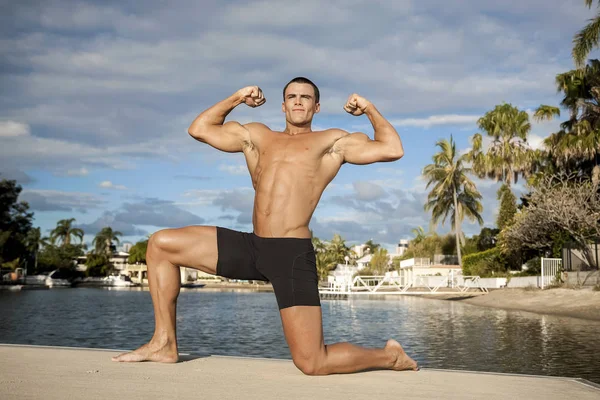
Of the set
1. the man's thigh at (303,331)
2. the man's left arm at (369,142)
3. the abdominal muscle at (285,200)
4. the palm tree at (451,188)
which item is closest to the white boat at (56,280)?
the palm tree at (451,188)

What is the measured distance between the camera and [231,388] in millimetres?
3383

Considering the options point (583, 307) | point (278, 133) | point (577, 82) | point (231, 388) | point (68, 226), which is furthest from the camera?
point (68, 226)

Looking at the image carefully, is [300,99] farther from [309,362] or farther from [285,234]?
[309,362]

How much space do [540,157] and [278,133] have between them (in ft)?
115

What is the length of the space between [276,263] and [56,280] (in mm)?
85589

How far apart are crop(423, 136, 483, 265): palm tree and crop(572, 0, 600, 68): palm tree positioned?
2506 centimetres

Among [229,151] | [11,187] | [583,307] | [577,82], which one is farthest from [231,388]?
[11,187]

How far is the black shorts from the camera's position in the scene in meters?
3.98

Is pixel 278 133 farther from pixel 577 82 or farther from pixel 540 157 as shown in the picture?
pixel 540 157

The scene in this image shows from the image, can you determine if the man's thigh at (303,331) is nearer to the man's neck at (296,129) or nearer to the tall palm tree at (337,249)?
the man's neck at (296,129)

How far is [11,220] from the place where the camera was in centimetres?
6091

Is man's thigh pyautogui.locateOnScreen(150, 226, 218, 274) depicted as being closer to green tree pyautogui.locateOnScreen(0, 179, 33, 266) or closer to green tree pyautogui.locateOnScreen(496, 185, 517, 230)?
green tree pyautogui.locateOnScreen(496, 185, 517, 230)

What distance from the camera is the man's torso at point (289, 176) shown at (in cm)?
414

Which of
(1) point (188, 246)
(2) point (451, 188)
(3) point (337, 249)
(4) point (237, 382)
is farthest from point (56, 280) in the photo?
(4) point (237, 382)
